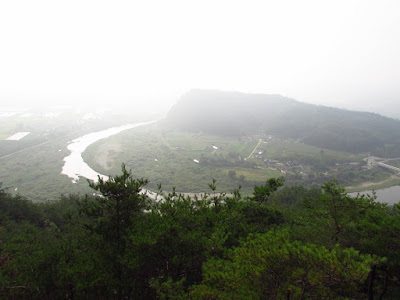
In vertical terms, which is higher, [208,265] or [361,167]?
[208,265]

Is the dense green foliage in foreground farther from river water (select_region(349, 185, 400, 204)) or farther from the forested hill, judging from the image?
the forested hill

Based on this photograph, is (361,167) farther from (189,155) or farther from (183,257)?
(183,257)

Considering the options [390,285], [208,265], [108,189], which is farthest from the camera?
[108,189]

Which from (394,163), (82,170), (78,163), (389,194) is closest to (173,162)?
(82,170)

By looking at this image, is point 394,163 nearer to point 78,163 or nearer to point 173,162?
point 173,162

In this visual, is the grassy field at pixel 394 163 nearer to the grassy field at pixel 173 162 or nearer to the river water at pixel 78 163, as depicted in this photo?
the grassy field at pixel 173 162

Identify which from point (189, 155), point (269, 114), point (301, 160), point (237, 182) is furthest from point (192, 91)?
point (237, 182)

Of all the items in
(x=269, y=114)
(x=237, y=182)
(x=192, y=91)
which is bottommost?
(x=237, y=182)

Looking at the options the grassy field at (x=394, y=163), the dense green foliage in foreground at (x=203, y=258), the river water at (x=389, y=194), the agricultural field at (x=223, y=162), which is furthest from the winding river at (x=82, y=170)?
the dense green foliage in foreground at (x=203, y=258)
